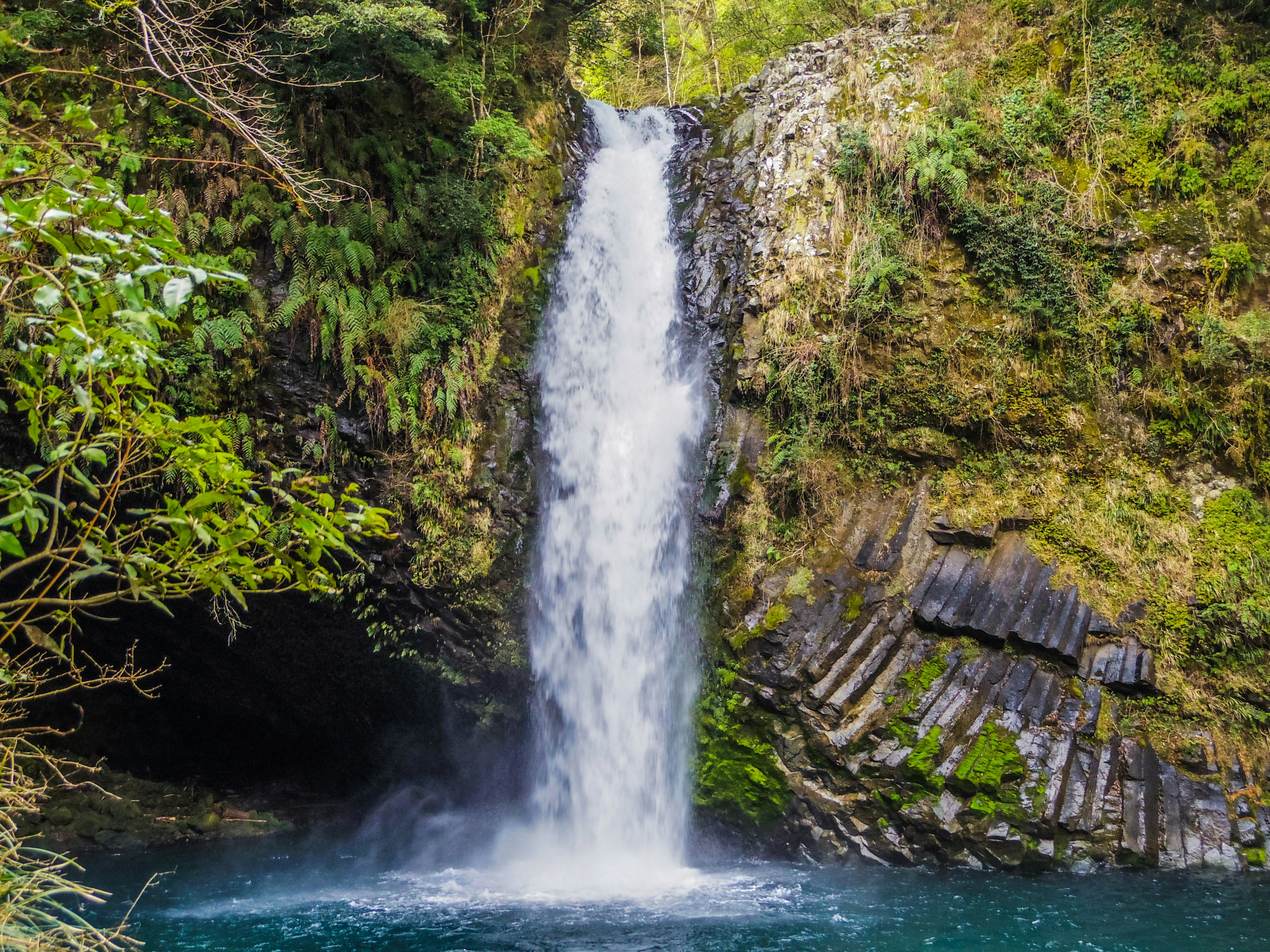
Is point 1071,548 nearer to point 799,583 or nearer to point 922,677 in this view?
point 922,677

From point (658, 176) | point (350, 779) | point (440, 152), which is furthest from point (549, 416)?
point (350, 779)

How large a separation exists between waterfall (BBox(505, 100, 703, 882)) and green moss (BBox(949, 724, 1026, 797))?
9.40 ft

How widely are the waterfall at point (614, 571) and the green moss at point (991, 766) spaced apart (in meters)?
2.87

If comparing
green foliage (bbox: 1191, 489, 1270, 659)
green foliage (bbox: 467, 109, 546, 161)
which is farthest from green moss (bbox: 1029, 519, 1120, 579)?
green foliage (bbox: 467, 109, 546, 161)

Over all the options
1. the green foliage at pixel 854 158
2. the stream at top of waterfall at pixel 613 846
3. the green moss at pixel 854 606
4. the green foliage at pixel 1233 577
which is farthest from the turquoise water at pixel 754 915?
the green foliage at pixel 854 158

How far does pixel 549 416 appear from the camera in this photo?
913 cm

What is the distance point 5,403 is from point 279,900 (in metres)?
6.76

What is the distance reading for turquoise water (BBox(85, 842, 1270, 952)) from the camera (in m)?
5.18

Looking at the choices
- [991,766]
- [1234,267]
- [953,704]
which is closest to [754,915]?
[991,766]

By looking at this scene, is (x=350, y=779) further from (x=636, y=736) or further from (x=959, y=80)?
(x=959, y=80)

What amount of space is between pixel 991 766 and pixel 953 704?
0.60m

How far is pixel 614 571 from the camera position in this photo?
8.64m

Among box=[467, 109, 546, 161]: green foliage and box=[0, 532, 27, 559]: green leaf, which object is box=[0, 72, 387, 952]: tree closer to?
box=[0, 532, 27, 559]: green leaf

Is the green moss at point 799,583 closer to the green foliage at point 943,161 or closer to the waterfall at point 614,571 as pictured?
the waterfall at point 614,571
